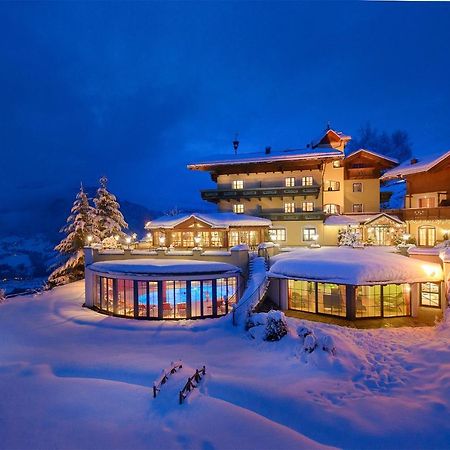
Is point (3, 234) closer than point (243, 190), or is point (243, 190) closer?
point (243, 190)

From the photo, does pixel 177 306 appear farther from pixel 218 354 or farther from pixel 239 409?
pixel 239 409

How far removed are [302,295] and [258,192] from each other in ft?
49.7

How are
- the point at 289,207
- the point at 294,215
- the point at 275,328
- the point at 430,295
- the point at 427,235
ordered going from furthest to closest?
the point at 289,207 → the point at 294,215 → the point at 427,235 → the point at 430,295 → the point at 275,328

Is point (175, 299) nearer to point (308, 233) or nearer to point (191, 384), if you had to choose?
point (191, 384)

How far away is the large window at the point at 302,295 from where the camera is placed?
18.8 metres

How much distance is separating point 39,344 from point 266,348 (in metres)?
10.7

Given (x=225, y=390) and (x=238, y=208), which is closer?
(x=225, y=390)

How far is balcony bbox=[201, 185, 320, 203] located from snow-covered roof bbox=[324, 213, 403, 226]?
302cm

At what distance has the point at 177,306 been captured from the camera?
61.5 feet

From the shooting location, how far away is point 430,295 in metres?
18.7

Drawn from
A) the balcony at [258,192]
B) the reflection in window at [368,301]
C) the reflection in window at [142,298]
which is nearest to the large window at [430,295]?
the reflection in window at [368,301]

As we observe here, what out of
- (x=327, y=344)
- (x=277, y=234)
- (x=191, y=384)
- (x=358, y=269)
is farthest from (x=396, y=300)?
(x=277, y=234)

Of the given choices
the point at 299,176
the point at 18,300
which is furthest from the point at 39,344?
the point at 299,176

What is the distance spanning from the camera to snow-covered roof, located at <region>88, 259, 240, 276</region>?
18.9 m
